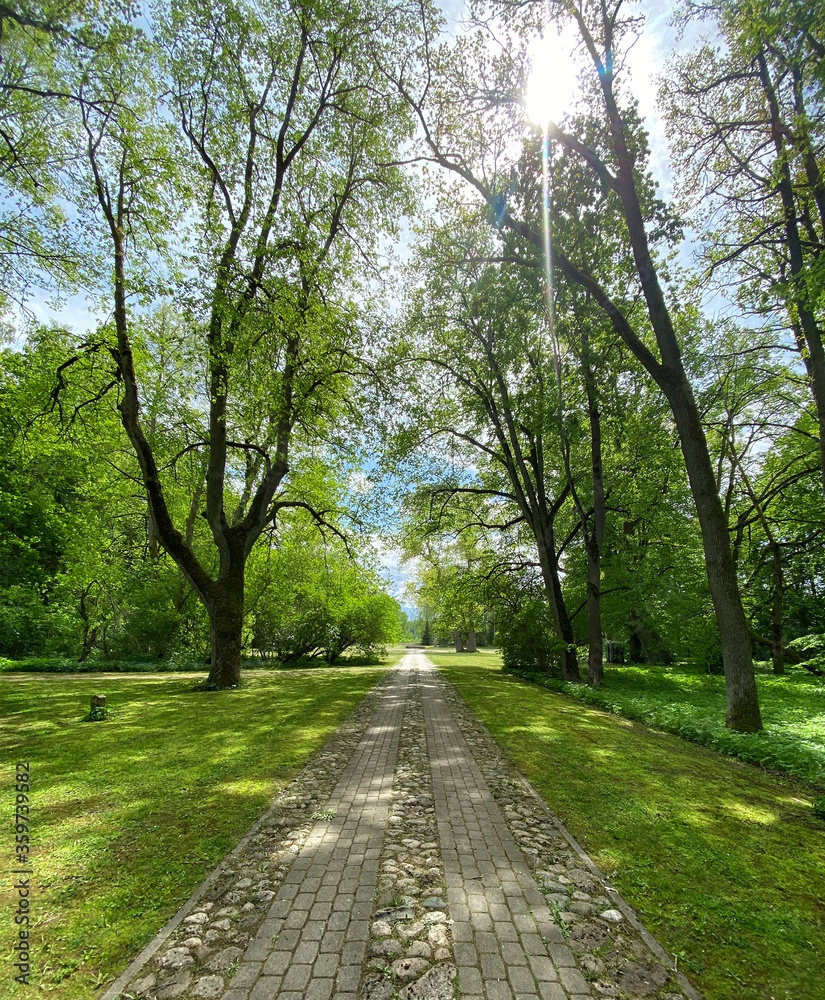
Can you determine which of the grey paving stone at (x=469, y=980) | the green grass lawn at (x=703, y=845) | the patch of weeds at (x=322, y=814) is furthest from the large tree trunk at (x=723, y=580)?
the grey paving stone at (x=469, y=980)

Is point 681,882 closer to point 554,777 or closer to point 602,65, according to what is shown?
point 554,777

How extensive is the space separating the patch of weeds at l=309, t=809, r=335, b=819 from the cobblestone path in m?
0.02

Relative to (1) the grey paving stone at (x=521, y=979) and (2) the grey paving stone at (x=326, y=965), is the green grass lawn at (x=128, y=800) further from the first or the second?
(1) the grey paving stone at (x=521, y=979)

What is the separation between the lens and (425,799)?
15.0ft

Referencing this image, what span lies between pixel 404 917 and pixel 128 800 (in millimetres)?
3312

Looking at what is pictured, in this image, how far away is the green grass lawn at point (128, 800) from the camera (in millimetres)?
2506

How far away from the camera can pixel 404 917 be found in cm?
266

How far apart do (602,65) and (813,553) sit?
14.3 metres

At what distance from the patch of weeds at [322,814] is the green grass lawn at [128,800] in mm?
564

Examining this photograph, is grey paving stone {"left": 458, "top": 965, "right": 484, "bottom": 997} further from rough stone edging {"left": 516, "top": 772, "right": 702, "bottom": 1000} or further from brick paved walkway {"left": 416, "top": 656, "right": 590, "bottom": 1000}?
rough stone edging {"left": 516, "top": 772, "right": 702, "bottom": 1000}

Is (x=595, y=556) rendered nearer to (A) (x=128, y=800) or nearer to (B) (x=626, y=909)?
(B) (x=626, y=909)

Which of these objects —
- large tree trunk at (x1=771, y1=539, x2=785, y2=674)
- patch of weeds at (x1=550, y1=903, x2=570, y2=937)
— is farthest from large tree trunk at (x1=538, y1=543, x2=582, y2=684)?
patch of weeds at (x1=550, y1=903, x2=570, y2=937)

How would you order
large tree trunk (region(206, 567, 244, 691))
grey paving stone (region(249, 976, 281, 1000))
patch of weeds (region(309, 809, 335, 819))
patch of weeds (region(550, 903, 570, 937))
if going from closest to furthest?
grey paving stone (region(249, 976, 281, 1000)) < patch of weeds (region(550, 903, 570, 937)) < patch of weeds (region(309, 809, 335, 819)) < large tree trunk (region(206, 567, 244, 691))
